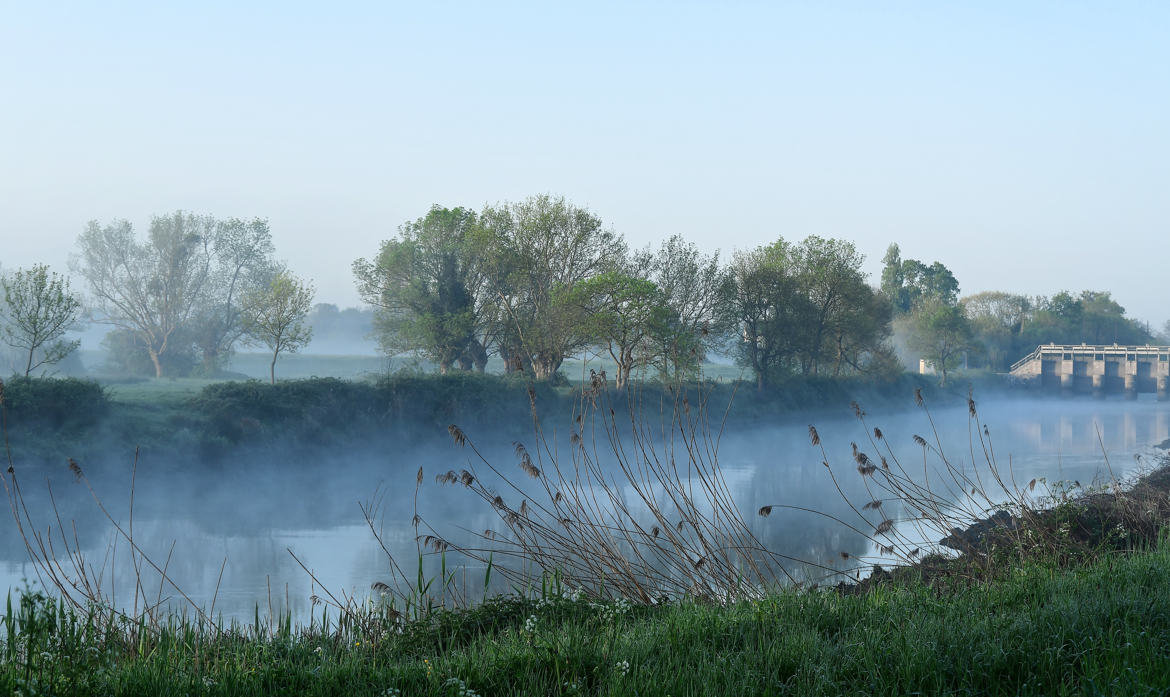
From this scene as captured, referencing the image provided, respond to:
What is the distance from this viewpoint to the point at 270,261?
5694 centimetres

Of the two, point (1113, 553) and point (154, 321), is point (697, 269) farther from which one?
point (1113, 553)

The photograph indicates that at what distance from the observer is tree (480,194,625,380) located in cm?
3775

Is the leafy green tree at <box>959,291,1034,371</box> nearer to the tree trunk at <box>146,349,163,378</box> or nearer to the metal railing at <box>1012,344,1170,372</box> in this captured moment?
the metal railing at <box>1012,344,1170,372</box>

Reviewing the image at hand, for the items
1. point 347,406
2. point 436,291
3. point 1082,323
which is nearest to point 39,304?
point 347,406

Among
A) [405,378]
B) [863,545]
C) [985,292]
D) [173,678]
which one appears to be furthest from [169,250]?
[985,292]

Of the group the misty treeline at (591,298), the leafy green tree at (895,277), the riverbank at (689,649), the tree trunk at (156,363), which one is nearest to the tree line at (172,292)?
the tree trunk at (156,363)

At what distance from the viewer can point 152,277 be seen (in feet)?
172

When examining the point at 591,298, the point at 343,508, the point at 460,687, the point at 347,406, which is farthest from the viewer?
the point at 591,298

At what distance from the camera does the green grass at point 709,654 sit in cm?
418

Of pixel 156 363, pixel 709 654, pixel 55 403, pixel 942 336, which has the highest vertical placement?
pixel 942 336

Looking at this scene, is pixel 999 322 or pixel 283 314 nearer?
pixel 283 314

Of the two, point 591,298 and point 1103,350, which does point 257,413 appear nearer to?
point 591,298

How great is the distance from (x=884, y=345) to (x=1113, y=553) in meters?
50.4

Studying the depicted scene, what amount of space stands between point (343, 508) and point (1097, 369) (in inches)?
3315
